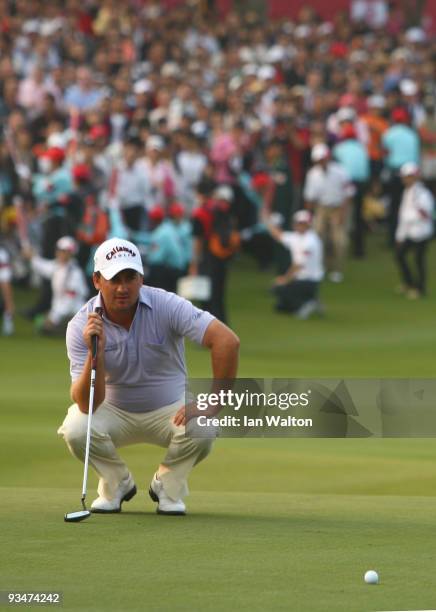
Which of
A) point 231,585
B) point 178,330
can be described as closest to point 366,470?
point 178,330

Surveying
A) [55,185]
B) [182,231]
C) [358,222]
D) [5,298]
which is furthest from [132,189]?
[358,222]

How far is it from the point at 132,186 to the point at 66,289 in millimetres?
3297

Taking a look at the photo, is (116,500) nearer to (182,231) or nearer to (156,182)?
(182,231)

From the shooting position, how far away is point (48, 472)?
12062 millimetres

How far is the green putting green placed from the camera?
6820 millimetres

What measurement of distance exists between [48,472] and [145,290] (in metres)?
3.70

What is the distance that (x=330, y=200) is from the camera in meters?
25.5

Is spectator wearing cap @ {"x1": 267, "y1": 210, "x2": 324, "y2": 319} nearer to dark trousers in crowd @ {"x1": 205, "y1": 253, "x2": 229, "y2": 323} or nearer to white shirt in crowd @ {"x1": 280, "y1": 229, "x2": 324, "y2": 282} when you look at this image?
white shirt in crowd @ {"x1": 280, "y1": 229, "x2": 324, "y2": 282}

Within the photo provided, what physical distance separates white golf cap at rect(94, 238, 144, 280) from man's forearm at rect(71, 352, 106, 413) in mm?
450

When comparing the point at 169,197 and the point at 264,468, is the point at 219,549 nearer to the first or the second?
the point at 264,468

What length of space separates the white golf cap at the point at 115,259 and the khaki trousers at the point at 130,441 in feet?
2.71

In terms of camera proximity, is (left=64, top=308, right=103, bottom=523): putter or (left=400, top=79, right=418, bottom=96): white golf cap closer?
(left=64, top=308, right=103, bottom=523): putter

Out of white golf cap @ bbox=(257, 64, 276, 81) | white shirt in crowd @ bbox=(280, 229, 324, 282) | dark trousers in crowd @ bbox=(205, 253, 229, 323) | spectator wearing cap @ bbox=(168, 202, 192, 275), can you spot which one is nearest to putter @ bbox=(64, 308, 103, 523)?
dark trousers in crowd @ bbox=(205, 253, 229, 323)

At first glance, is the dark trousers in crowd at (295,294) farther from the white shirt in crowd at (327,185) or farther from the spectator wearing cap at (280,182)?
the white shirt in crowd at (327,185)
